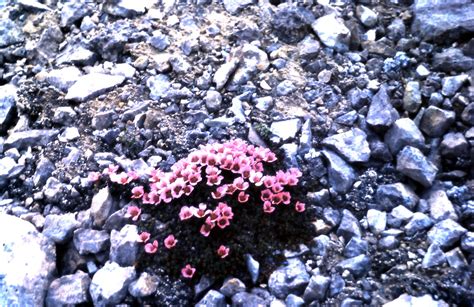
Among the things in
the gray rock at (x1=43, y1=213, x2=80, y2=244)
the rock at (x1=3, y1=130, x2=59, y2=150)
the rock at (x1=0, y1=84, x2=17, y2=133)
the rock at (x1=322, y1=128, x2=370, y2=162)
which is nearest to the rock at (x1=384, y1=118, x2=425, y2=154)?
the rock at (x1=322, y1=128, x2=370, y2=162)

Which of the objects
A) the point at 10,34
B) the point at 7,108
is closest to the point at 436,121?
the point at 7,108

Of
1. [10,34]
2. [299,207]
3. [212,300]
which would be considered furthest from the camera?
[10,34]

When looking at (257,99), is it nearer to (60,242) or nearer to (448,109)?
(448,109)

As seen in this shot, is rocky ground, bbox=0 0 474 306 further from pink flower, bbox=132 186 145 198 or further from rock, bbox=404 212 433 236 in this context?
pink flower, bbox=132 186 145 198

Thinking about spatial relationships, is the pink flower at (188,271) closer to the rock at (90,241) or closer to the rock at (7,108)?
the rock at (90,241)

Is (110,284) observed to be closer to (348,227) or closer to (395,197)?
(348,227)

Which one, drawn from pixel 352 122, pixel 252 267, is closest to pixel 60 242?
pixel 252 267
